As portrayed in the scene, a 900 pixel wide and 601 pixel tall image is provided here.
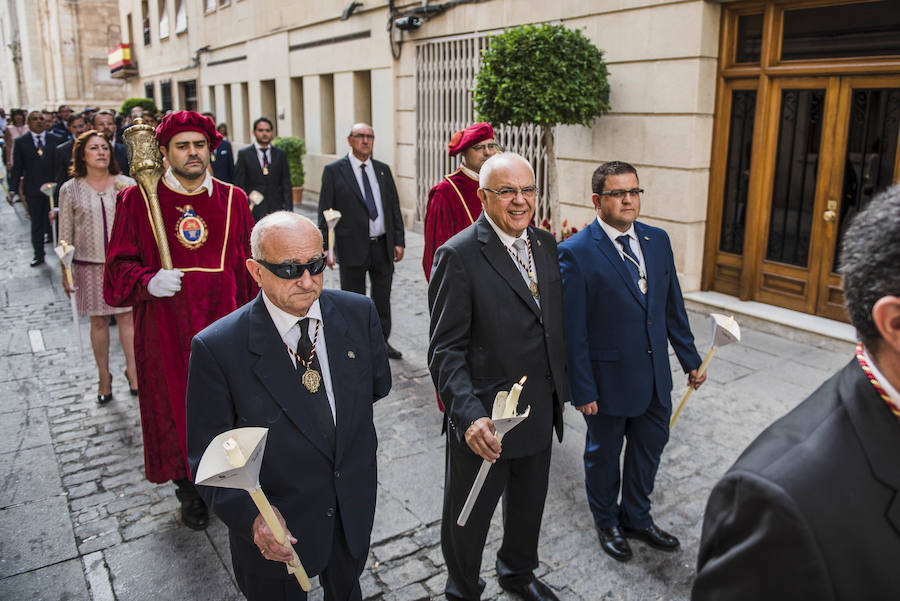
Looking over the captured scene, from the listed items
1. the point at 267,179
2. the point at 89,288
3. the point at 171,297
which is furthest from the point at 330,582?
the point at 267,179

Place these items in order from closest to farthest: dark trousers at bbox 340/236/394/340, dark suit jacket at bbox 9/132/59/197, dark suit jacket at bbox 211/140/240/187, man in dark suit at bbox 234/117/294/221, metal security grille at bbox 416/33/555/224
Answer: dark trousers at bbox 340/236/394/340 → man in dark suit at bbox 234/117/294/221 → dark suit jacket at bbox 211/140/240/187 → metal security grille at bbox 416/33/555/224 → dark suit jacket at bbox 9/132/59/197

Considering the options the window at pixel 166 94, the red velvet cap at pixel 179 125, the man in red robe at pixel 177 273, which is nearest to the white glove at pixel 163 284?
the man in red robe at pixel 177 273

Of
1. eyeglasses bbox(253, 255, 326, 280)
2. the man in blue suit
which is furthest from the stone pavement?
eyeglasses bbox(253, 255, 326, 280)

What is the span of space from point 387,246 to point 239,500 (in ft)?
15.6

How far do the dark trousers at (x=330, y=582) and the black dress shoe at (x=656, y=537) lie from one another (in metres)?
1.65

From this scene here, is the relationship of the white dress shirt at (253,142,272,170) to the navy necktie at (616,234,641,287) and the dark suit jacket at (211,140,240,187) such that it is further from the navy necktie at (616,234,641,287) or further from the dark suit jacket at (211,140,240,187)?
the navy necktie at (616,234,641,287)

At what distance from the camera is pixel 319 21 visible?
16.3 meters

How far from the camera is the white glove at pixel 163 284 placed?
378 cm

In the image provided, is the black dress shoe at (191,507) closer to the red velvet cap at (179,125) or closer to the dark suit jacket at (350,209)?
the red velvet cap at (179,125)

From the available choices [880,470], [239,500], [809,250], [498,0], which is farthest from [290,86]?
[880,470]

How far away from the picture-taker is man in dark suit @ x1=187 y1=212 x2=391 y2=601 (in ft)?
7.91

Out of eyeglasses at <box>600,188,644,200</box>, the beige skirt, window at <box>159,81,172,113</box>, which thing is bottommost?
the beige skirt

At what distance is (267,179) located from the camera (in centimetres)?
934

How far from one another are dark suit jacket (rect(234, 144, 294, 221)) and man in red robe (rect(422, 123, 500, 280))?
4.28 metres
